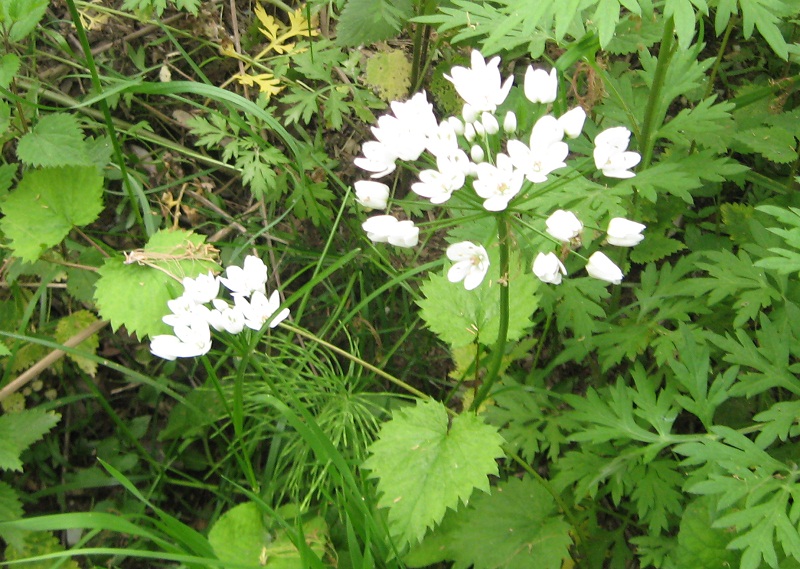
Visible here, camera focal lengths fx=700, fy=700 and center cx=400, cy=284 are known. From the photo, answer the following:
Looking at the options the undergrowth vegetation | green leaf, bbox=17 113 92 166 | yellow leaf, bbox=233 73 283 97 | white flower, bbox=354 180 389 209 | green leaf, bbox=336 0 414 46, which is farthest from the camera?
yellow leaf, bbox=233 73 283 97

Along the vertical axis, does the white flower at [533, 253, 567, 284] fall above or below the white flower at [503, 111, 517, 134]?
below

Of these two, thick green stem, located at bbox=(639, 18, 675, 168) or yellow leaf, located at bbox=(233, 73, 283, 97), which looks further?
yellow leaf, located at bbox=(233, 73, 283, 97)

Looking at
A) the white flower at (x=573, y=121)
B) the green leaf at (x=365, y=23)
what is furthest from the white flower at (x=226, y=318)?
the green leaf at (x=365, y=23)

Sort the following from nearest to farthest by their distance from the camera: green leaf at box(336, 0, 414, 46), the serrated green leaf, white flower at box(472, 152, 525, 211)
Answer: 1. white flower at box(472, 152, 525, 211)
2. the serrated green leaf
3. green leaf at box(336, 0, 414, 46)

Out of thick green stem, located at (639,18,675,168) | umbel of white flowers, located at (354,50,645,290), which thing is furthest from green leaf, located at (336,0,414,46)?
umbel of white flowers, located at (354,50,645,290)

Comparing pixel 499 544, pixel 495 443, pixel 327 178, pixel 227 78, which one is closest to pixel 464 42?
pixel 327 178

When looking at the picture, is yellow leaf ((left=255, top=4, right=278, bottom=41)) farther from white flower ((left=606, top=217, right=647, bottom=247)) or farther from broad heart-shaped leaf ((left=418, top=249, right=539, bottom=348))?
white flower ((left=606, top=217, right=647, bottom=247))

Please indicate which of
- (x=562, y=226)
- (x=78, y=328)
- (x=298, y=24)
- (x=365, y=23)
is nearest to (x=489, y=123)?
(x=562, y=226)

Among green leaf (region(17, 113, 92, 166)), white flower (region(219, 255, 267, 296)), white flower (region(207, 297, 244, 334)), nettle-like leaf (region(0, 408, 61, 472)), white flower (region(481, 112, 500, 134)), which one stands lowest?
nettle-like leaf (region(0, 408, 61, 472))
